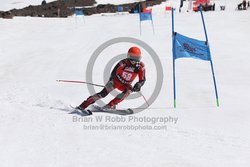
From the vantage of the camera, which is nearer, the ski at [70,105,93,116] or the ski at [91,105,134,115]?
the ski at [70,105,93,116]

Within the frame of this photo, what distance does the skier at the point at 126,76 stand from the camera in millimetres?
8141

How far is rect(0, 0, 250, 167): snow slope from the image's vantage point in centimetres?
572

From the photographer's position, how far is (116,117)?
7867mm

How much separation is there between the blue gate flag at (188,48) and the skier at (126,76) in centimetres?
108

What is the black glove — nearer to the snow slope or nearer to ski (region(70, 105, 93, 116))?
the snow slope

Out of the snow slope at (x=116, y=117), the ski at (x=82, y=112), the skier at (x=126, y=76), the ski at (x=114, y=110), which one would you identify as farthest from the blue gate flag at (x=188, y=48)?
the ski at (x=82, y=112)

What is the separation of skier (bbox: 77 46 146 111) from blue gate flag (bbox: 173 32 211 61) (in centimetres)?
108

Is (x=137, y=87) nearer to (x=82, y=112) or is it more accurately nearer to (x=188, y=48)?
(x=82, y=112)

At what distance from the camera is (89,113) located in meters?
7.93

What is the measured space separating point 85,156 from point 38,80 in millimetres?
7306

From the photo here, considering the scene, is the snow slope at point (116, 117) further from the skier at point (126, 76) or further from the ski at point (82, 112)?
the skier at point (126, 76)

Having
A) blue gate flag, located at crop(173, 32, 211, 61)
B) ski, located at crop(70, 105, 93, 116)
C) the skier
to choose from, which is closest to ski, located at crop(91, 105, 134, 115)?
the skier

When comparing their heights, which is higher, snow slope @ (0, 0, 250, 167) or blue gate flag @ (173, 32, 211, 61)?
blue gate flag @ (173, 32, 211, 61)

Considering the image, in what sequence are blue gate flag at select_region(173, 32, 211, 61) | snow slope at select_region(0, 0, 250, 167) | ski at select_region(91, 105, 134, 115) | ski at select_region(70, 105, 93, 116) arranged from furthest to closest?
blue gate flag at select_region(173, 32, 211, 61) → ski at select_region(91, 105, 134, 115) → ski at select_region(70, 105, 93, 116) → snow slope at select_region(0, 0, 250, 167)
